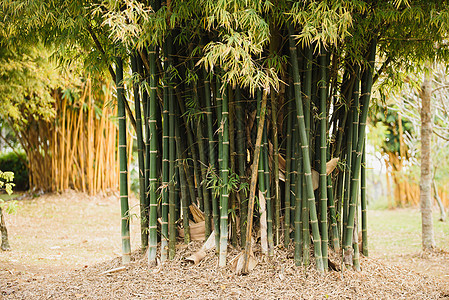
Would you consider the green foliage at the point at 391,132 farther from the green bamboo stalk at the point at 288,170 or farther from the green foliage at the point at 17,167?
the green foliage at the point at 17,167

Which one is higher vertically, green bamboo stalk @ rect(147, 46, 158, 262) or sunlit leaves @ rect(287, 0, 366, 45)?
sunlit leaves @ rect(287, 0, 366, 45)

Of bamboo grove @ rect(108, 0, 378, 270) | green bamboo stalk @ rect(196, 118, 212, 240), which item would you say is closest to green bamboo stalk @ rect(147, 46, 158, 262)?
bamboo grove @ rect(108, 0, 378, 270)

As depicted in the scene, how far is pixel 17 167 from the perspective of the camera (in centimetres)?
1045

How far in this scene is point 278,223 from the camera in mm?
3146

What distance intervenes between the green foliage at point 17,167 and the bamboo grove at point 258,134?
763 cm

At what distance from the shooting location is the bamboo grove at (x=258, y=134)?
299 cm

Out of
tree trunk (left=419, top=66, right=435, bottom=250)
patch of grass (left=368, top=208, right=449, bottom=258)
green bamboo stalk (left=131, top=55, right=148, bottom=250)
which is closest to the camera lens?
green bamboo stalk (left=131, top=55, right=148, bottom=250)

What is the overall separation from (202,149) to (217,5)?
115 centimetres

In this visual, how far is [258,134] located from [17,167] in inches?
359

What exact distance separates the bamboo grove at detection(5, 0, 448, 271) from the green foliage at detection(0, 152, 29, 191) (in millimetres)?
7629

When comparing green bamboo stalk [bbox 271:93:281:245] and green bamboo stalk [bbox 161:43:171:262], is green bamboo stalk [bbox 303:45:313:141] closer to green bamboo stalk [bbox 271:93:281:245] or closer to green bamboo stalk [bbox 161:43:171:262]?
green bamboo stalk [bbox 271:93:281:245]

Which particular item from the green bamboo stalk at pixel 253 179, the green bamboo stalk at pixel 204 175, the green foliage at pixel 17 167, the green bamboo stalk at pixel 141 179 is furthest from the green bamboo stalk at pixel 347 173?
the green foliage at pixel 17 167

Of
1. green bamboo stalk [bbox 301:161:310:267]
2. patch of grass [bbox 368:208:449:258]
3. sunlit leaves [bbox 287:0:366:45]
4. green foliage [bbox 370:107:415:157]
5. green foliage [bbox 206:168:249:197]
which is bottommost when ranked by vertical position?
patch of grass [bbox 368:208:449:258]

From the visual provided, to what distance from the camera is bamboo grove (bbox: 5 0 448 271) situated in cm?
299
